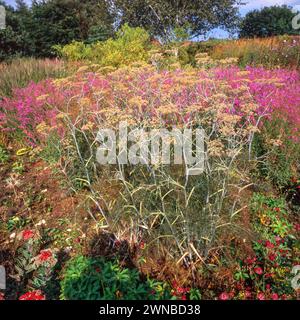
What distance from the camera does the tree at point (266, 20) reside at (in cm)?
3203

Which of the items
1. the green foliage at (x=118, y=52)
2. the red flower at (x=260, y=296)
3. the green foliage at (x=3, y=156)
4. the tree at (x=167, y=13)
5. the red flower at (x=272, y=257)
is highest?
the tree at (x=167, y=13)

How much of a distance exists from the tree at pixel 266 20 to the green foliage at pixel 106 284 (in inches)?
1349

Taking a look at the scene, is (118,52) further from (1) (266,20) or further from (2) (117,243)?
(1) (266,20)

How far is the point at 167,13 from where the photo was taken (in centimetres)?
1697

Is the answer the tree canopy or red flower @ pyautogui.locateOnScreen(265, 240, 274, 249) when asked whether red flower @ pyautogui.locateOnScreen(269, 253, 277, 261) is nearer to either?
red flower @ pyautogui.locateOnScreen(265, 240, 274, 249)

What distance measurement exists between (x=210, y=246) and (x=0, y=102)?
4604mm

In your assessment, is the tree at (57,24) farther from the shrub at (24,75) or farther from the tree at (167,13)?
the shrub at (24,75)

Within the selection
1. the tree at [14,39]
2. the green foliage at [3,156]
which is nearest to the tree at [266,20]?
the tree at [14,39]

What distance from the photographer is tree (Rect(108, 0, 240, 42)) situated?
1702 centimetres

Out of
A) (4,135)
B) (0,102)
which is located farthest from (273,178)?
(0,102)

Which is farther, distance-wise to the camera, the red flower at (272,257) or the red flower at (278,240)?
the red flower at (278,240)

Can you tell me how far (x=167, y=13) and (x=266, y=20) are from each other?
20521mm
